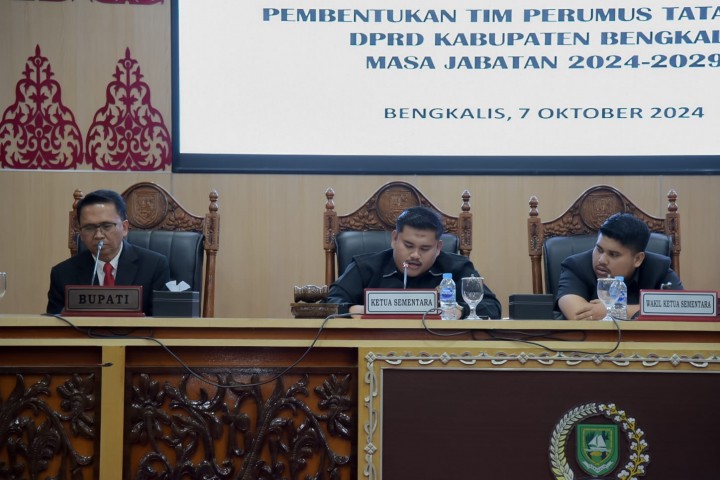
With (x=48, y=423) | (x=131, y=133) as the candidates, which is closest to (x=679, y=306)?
(x=48, y=423)

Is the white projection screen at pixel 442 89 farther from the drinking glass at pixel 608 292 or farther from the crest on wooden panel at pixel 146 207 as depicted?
the drinking glass at pixel 608 292

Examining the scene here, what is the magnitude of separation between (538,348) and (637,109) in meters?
1.97

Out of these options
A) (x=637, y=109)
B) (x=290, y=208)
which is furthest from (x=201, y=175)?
(x=637, y=109)

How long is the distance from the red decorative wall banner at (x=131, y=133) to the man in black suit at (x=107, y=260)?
83 centimetres

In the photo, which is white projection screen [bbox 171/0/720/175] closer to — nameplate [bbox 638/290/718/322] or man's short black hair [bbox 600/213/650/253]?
man's short black hair [bbox 600/213/650/253]

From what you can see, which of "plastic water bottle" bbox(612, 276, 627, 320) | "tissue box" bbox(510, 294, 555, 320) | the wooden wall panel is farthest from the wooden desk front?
the wooden wall panel

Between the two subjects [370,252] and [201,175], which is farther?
[201,175]

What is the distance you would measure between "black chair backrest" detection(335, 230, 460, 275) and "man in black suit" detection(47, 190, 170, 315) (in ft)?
2.06

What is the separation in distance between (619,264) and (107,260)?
1713mm

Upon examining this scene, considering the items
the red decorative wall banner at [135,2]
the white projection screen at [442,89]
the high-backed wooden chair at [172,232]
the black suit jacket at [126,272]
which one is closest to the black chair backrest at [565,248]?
the white projection screen at [442,89]

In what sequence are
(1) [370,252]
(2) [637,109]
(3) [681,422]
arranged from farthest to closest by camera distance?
(2) [637,109] < (1) [370,252] < (3) [681,422]

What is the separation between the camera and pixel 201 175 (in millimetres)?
3533

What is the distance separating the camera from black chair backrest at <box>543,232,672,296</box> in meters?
2.89

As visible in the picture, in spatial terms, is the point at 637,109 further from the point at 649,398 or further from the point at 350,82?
the point at 649,398
